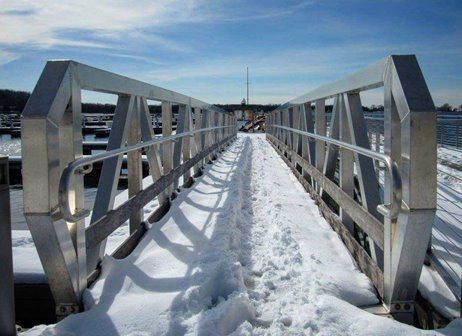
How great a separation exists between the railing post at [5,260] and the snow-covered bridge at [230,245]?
0.15 m

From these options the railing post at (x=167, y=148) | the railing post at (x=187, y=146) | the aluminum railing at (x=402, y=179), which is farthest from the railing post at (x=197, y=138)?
the aluminum railing at (x=402, y=179)

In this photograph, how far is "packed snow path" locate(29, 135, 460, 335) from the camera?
205 cm

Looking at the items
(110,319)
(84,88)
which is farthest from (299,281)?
(84,88)

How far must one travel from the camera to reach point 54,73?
6.98 feet

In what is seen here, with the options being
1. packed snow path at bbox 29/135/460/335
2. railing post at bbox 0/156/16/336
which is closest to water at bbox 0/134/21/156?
packed snow path at bbox 29/135/460/335

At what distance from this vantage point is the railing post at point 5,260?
1813 millimetres

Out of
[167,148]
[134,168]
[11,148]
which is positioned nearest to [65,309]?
[134,168]

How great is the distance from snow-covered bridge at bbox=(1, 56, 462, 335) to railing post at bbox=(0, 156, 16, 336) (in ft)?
0.50

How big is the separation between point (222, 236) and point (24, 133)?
1.79m

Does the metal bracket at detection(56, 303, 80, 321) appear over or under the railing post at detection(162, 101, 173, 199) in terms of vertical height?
under

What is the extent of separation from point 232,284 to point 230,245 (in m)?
0.79

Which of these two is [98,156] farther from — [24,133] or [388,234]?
[388,234]

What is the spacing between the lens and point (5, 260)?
1834mm

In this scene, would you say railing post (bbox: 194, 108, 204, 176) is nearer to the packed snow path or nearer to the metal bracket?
the packed snow path
